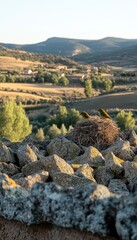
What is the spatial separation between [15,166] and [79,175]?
4.35 feet

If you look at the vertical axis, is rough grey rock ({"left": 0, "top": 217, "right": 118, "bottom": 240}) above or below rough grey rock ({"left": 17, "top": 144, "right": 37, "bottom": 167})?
above

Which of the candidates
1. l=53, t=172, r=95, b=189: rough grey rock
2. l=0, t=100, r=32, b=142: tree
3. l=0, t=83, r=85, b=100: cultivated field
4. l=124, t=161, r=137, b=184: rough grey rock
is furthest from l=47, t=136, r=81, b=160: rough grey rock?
l=0, t=83, r=85, b=100: cultivated field

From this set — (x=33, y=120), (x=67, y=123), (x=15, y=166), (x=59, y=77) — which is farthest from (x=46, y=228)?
(x=59, y=77)

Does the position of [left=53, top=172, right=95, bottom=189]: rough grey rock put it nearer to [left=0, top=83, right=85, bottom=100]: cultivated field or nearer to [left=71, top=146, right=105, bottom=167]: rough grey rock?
[left=71, top=146, right=105, bottom=167]: rough grey rock

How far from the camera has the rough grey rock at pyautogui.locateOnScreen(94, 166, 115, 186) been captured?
7359 millimetres

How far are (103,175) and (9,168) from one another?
1.57m

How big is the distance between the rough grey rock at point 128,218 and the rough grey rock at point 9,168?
13.1 feet

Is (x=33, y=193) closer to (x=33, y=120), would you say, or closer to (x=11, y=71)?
(x=33, y=120)

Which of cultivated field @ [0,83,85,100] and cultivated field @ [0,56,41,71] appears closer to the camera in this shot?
cultivated field @ [0,83,85,100]

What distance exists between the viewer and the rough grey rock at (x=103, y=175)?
24.1 feet

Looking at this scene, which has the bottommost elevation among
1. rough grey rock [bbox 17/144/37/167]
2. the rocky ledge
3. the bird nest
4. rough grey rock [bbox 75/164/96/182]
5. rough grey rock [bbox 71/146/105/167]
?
the bird nest

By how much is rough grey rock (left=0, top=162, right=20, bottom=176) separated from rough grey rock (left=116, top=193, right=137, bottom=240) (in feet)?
13.1

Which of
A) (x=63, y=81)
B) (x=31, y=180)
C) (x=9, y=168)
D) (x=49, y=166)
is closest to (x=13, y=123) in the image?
(x=9, y=168)

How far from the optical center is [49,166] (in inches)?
291
